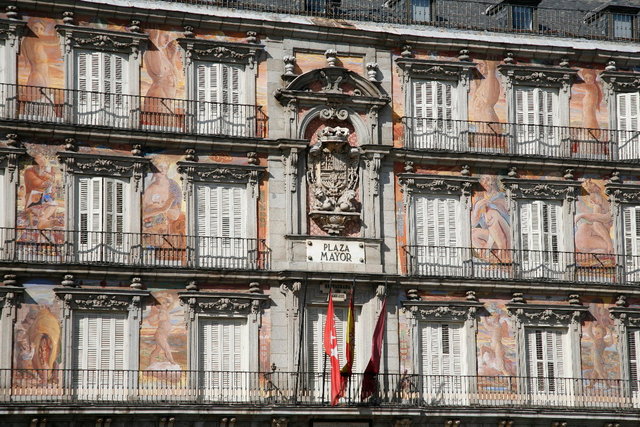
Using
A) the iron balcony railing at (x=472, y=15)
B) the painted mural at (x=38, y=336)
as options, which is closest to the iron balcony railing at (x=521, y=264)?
the iron balcony railing at (x=472, y=15)

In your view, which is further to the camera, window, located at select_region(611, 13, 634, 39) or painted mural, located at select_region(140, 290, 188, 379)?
window, located at select_region(611, 13, 634, 39)

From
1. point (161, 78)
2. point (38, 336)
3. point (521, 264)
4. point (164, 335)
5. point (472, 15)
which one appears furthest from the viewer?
point (472, 15)

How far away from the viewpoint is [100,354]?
137 feet

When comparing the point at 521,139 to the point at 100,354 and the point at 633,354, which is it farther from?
the point at 100,354

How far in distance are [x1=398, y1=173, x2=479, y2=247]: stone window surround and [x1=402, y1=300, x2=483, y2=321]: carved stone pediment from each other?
1.87m

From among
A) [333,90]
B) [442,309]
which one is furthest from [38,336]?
[442,309]

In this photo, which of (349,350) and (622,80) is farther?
(622,80)

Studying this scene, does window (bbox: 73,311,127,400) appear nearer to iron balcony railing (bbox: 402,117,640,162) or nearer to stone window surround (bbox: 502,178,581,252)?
iron balcony railing (bbox: 402,117,640,162)

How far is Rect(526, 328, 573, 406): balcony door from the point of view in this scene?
45.4 metres

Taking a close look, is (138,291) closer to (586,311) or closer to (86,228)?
(86,228)

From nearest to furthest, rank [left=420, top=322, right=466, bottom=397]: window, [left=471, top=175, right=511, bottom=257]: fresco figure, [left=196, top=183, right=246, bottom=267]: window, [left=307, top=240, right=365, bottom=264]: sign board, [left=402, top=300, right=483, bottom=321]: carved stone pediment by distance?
[left=196, top=183, right=246, bottom=267]: window, [left=307, top=240, right=365, bottom=264]: sign board, [left=420, top=322, right=466, bottom=397]: window, [left=402, top=300, right=483, bottom=321]: carved stone pediment, [left=471, top=175, right=511, bottom=257]: fresco figure

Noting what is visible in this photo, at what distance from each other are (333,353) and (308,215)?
4525mm

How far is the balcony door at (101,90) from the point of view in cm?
4322

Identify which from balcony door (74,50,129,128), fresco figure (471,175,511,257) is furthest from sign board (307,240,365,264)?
balcony door (74,50,129,128)
